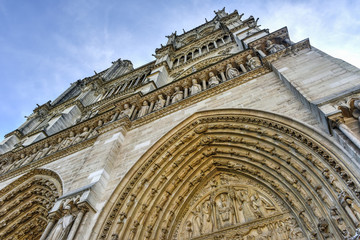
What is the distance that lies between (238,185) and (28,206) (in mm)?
6663

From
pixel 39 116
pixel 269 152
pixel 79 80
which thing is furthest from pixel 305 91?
pixel 79 80

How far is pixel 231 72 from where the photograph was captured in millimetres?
7398

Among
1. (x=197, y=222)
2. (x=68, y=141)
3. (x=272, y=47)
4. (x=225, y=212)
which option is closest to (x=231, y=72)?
(x=272, y=47)

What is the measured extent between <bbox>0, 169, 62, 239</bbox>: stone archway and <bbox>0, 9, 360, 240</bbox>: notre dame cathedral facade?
0.11 ft

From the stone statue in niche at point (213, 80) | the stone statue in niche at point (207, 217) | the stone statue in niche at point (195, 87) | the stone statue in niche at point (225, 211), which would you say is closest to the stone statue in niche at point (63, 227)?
the stone statue in niche at point (207, 217)

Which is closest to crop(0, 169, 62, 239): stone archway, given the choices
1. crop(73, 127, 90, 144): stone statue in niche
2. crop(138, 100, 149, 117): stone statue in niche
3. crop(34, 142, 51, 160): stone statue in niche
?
crop(34, 142, 51, 160): stone statue in niche

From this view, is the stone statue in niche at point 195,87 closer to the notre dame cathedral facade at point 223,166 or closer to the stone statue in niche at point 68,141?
the notre dame cathedral facade at point 223,166

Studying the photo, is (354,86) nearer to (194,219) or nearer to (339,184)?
(339,184)

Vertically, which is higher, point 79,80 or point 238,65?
point 79,80

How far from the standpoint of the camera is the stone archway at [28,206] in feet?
23.2

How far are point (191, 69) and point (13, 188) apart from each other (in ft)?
32.1

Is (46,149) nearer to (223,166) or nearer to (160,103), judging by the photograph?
(160,103)

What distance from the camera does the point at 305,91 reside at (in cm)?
454

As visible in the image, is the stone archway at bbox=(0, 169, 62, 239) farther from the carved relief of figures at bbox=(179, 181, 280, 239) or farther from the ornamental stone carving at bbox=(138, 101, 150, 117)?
the carved relief of figures at bbox=(179, 181, 280, 239)
